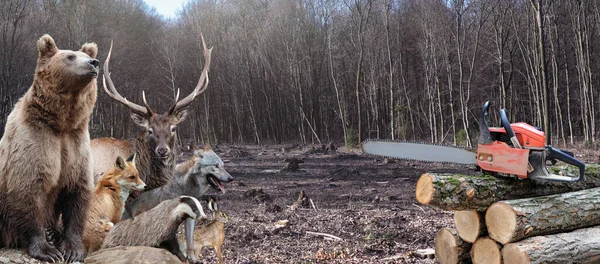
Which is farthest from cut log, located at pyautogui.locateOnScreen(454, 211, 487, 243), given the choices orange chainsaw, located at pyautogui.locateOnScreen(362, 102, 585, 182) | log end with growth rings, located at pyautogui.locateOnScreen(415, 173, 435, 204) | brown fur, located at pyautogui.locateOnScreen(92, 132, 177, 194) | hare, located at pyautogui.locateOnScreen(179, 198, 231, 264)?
brown fur, located at pyautogui.locateOnScreen(92, 132, 177, 194)

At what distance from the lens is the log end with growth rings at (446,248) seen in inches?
187

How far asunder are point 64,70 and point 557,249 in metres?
3.81

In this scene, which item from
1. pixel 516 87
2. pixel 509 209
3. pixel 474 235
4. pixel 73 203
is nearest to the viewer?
pixel 73 203

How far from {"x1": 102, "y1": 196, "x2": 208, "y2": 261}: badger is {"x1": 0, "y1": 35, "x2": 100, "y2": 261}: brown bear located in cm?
59

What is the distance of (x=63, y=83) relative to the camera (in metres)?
2.34

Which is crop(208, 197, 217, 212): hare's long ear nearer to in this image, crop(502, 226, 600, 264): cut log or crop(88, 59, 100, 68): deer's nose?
crop(88, 59, 100, 68): deer's nose

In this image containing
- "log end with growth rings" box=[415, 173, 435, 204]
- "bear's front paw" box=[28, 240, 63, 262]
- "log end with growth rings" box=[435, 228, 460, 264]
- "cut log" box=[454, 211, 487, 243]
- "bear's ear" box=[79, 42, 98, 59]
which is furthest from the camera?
"log end with growth rings" box=[435, 228, 460, 264]

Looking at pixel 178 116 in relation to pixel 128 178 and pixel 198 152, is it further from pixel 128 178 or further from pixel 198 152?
pixel 128 178

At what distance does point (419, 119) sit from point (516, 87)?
441 cm

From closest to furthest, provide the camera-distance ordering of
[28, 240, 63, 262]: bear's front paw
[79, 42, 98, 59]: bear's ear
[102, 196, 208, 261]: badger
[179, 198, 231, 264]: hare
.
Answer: [28, 240, 63, 262]: bear's front paw
[79, 42, 98, 59]: bear's ear
[102, 196, 208, 261]: badger
[179, 198, 231, 264]: hare

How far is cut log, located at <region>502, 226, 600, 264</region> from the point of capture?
418 centimetres

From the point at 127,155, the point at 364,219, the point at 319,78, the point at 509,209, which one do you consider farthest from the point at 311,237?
the point at 319,78

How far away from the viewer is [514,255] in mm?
4238

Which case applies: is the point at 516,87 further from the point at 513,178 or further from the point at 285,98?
the point at 513,178
